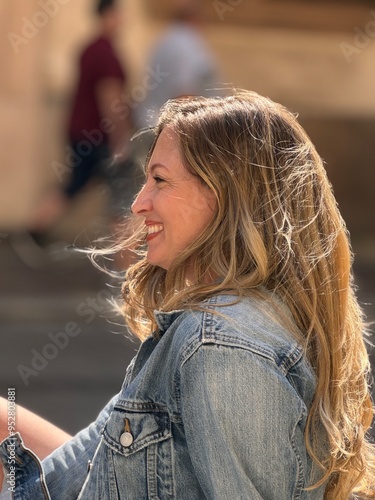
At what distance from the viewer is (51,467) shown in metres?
2.25

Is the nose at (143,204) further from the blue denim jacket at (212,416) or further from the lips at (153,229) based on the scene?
the blue denim jacket at (212,416)

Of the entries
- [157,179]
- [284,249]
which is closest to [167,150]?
[157,179]

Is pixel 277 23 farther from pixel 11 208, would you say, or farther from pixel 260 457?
pixel 260 457

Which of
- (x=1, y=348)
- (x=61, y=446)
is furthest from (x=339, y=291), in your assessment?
(x=1, y=348)

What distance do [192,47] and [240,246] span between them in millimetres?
5667

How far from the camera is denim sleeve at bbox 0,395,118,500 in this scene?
213 cm

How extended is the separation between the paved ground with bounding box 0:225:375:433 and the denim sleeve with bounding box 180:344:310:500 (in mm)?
2793

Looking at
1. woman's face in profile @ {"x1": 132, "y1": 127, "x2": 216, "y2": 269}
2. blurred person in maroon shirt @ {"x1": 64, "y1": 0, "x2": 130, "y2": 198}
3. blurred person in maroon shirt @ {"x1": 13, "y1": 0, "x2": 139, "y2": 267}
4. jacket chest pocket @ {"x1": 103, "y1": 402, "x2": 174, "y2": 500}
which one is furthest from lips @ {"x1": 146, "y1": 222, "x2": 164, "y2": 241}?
blurred person in maroon shirt @ {"x1": 64, "y1": 0, "x2": 130, "y2": 198}

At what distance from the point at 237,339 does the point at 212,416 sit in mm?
143

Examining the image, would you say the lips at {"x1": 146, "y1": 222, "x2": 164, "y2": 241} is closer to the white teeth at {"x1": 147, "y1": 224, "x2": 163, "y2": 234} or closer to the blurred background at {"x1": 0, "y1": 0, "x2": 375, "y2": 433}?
the white teeth at {"x1": 147, "y1": 224, "x2": 163, "y2": 234}

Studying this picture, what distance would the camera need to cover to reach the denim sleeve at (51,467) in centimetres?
213

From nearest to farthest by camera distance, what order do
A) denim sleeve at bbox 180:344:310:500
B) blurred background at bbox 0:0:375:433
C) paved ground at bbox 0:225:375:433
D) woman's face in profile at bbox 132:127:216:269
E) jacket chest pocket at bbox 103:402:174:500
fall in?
denim sleeve at bbox 180:344:310:500 < jacket chest pocket at bbox 103:402:174:500 < woman's face in profile at bbox 132:127:216:269 < paved ground at bbox 0:225:375:433 < blurred background at bbox 0:0:375:433

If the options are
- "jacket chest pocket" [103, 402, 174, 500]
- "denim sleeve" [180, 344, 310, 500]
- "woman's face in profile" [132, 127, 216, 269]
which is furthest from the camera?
"woman's face in profile" [132, 127, 216, 269]

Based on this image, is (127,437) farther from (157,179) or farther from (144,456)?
(157,179)
